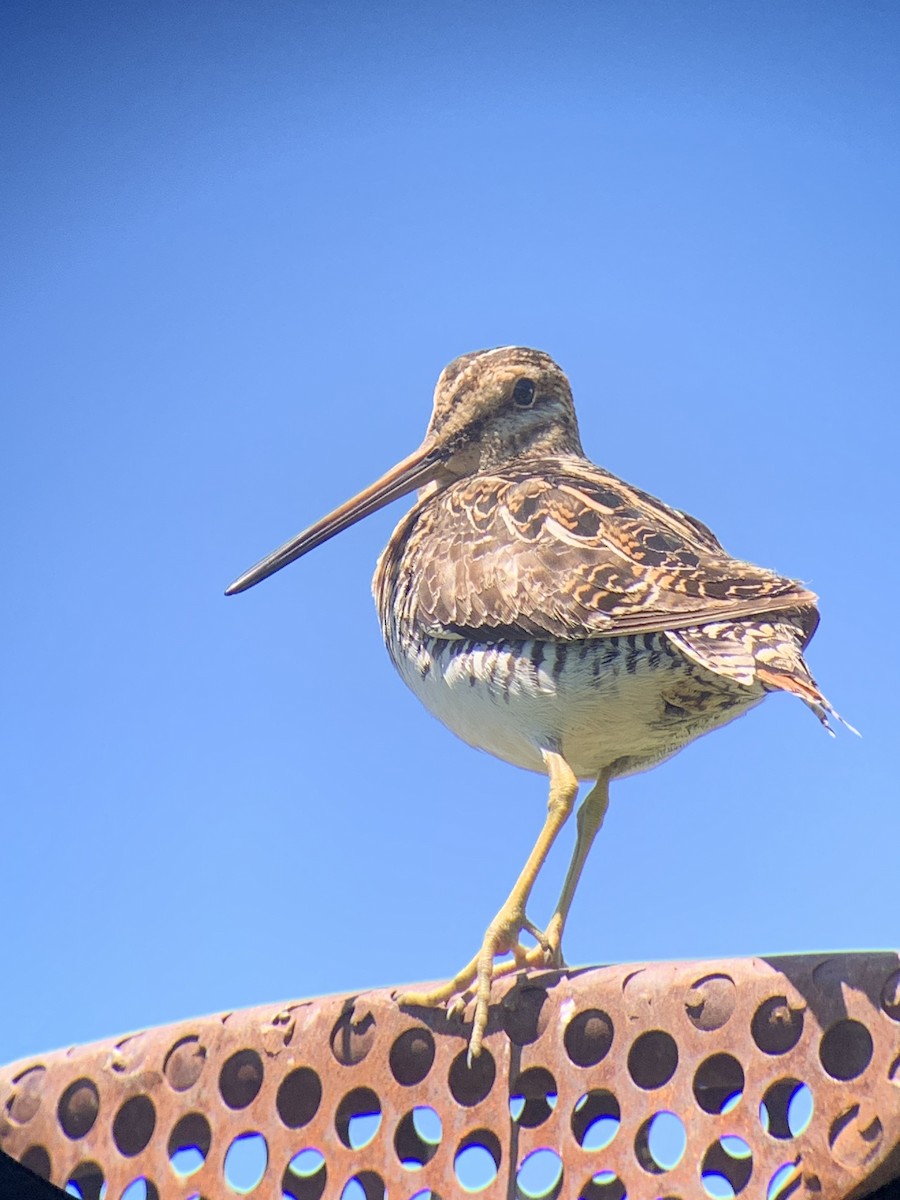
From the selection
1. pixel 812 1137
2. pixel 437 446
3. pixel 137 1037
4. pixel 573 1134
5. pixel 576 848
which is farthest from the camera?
pixel 437 446

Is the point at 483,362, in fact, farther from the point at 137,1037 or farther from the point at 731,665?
the point at 137,1037

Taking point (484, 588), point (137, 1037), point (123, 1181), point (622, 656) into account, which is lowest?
point (123, 1181)

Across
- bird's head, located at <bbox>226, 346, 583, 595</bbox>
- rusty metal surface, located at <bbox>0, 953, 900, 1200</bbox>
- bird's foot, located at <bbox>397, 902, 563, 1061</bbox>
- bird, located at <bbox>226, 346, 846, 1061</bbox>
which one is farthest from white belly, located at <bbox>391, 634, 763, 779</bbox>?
bird's head, located at <bbox>226, 346, 583, 595</bbox>

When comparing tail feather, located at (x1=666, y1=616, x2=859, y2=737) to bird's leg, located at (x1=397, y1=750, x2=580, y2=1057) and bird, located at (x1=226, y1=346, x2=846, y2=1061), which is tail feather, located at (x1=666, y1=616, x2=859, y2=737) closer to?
bird, located at (x1=226, y1=346, x2=846, y2=1061)

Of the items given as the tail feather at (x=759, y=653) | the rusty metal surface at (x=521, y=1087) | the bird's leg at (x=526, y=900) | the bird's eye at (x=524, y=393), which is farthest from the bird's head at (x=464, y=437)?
the rusty metal surface at (x=521, y=1087)

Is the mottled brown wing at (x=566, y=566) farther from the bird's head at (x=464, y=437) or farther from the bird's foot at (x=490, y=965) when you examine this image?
the bird's foot at (x=490, y=965)

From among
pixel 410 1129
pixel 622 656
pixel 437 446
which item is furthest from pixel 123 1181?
pixel 437 446

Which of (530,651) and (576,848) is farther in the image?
(576,848)

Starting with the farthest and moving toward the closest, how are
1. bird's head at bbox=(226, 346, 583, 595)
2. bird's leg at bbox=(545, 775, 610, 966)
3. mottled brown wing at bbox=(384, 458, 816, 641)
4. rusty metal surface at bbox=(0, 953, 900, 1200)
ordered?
bird's head at bbox=(226, 346, 583, 595) → bird's leg at bbox=(545, 775, 610, 966) → mottled brown wing at bbox=(384, 458, 816, 641) → rusty metal surface at bbox=(0, 953, 900, 1200)
